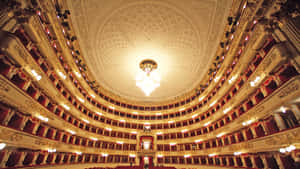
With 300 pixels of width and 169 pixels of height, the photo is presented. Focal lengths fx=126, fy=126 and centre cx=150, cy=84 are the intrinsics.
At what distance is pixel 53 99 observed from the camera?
46.0ft

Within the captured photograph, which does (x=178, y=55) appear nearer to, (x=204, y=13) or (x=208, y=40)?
(x=208, y=40)

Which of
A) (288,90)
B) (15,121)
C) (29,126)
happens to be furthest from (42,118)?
(288,90)

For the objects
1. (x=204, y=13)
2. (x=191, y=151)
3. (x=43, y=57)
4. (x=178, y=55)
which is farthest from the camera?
(x=191, y=151)

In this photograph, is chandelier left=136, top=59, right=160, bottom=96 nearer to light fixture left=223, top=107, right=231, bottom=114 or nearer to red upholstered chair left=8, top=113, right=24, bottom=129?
light fixture left=223, top=107, right=231, bottom=114

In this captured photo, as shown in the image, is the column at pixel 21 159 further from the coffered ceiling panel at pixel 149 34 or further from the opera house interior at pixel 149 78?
the coffered ceiling panel at pixel 149 34

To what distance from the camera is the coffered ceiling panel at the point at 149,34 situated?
41.6 feet

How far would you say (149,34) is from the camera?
15.2m

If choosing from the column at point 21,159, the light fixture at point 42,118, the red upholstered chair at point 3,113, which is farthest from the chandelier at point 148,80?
the column at point 21,159

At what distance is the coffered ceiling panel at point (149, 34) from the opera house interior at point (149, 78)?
0.11 m

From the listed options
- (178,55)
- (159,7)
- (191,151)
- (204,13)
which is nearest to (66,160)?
(191,151)

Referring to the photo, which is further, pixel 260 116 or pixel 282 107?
pixel 260 116

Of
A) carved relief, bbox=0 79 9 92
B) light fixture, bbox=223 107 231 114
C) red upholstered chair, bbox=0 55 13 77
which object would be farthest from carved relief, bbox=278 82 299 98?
red upholstered chair, bbox=0 55 13 77

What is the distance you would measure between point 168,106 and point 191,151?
1086 cm

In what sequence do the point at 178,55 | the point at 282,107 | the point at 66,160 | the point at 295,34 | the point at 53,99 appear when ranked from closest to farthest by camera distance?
1. the point at 295,34
2. the point at 282,107
3. the point at 53,99
4. the point at 66,160
5. the point at 178,55
